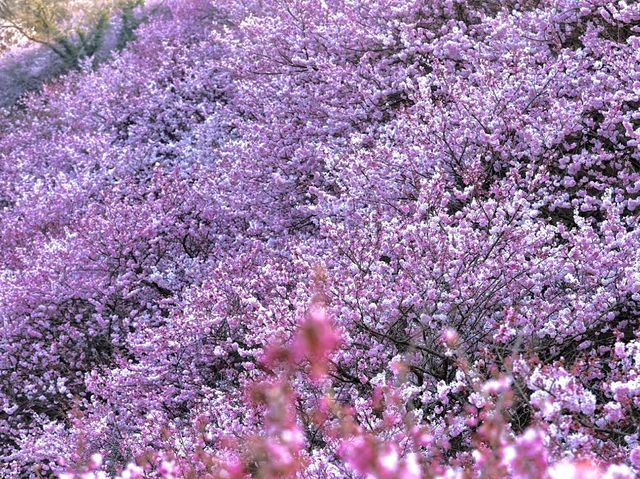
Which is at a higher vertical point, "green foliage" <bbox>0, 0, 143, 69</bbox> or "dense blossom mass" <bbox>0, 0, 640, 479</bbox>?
"dense blossom mass" <bbox>0, 0, 640, 479</bbox>

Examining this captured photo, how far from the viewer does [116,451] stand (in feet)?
28.5

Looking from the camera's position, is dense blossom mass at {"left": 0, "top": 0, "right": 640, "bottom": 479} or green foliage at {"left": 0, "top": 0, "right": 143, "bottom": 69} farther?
green foliage at {"left": 0, "top": 0, "right": 143, "bottom": 69}

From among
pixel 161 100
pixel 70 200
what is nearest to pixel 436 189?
pixel 70 200

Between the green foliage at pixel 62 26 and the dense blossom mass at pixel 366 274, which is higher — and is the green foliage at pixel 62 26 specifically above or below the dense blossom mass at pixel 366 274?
below

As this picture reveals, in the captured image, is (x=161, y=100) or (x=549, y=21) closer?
(x=549, y=21)

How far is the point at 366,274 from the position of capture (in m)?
7.39

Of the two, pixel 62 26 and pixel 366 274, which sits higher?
pixel 366 274

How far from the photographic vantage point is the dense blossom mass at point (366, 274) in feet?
16.7

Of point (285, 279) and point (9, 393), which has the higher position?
point (285, 279)

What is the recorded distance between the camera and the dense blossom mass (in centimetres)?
510

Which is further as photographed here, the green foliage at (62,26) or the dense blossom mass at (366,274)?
the green foliage at (62,26)

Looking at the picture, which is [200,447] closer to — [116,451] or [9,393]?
[116,451]

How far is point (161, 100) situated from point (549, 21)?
12.6m

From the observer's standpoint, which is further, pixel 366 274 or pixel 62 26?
pixel 62 26
